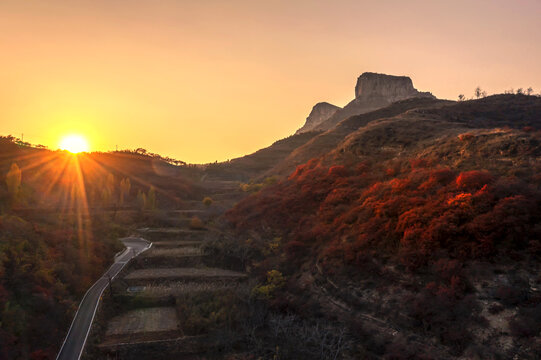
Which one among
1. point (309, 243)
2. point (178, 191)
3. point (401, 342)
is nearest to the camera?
point (401, 342)

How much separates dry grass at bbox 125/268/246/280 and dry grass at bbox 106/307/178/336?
354 cm

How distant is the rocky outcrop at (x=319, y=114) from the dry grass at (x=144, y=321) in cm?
16121

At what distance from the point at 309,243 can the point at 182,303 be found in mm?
11407

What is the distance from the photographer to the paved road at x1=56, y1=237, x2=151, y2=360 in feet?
60.7

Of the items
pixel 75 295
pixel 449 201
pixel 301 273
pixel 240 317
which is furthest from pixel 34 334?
pixel 449 201

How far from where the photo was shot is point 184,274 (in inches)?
1136

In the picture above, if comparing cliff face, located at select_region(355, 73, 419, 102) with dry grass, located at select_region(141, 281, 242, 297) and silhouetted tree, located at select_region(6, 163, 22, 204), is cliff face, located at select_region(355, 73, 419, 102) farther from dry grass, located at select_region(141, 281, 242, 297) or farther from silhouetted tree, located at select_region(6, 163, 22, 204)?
Answer: silhouetted tree, located at select_region(6, 163, 22, 204)

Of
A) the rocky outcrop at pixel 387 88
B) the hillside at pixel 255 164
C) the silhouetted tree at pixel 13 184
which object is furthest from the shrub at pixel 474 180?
the rocky outcrop at pixel 387 88

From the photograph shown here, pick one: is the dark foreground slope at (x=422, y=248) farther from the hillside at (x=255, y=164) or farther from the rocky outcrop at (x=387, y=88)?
the rocky outcrop at (x=387, y=88)

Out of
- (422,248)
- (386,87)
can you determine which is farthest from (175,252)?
(386,87)

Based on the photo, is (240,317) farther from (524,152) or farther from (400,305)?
(524,152)

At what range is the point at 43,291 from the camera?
20922 mm

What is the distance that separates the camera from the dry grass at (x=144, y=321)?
21.7m

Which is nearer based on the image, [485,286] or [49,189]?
[485,286]
